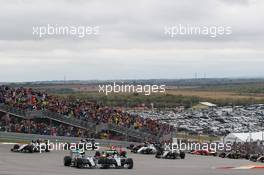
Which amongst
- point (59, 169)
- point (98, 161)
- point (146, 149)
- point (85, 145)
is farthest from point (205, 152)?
point (59, 169)

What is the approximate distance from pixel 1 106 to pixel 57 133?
377cm

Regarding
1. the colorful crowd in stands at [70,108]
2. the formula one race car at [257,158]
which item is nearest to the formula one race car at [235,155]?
the formula one race car at [257,158]

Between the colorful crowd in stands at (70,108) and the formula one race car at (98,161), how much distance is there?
1300 cm

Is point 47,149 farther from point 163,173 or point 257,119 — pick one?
point 257,119

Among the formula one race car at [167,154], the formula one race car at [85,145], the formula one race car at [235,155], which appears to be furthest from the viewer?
the formula one race car at [235,155]

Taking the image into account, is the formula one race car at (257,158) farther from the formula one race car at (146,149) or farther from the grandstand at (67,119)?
the grandstand at (67,119)

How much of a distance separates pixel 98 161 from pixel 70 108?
15154 mm

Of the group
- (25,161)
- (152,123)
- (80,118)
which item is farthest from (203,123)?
(25,161)

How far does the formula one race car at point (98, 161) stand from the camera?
22.1 m

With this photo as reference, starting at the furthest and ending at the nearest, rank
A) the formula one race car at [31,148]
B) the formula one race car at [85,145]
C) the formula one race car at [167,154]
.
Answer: the formula one race car at [85,145] < the formula one race car at [167,154] < the formula one race car at [31,148]

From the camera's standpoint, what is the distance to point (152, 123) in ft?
131

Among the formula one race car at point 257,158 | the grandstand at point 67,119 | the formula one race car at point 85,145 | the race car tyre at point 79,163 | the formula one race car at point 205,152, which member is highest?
the grandstand at point 67,119

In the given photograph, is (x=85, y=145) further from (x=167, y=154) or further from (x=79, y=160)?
(x=79, y=160)

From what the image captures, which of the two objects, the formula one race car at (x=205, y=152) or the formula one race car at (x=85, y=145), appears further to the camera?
the formula one race car at (x=205, y=152)
